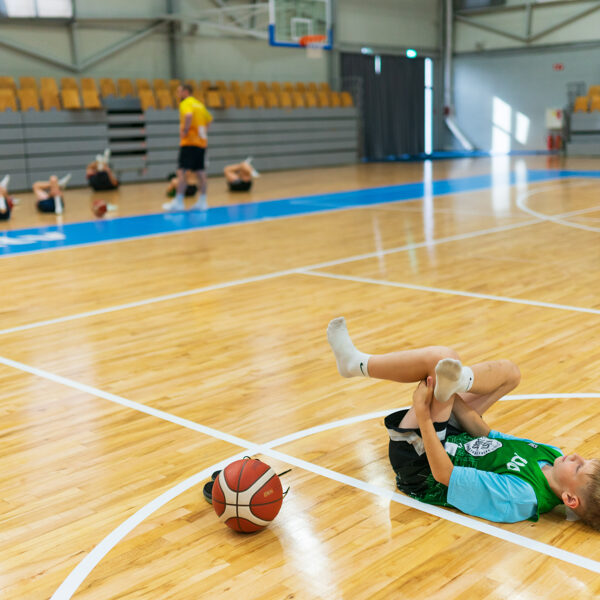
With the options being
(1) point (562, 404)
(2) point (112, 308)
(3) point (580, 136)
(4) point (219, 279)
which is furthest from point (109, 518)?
(3) point (580, 136)

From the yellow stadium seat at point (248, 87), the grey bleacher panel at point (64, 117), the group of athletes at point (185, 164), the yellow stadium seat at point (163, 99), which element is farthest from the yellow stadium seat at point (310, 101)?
the group of athletes at point (185, 164)

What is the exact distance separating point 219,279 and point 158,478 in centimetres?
372

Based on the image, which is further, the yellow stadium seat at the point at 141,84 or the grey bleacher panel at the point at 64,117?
the yellow stadium seat at the point at 141,84

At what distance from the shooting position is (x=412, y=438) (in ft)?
8.84

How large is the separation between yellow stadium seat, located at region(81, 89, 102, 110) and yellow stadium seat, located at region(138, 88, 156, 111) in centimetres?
109

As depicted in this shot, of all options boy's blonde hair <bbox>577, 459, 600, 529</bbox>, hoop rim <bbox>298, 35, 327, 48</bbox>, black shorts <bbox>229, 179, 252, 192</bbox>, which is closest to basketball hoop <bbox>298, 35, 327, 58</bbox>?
hoop rim <bbox>298, 35, 327, 48</bbox>

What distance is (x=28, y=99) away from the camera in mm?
15219

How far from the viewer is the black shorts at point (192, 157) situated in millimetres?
11211

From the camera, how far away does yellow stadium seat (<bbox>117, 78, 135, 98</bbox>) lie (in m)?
16.9

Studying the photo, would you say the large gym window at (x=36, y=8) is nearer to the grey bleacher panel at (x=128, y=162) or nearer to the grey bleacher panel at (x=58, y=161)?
the grey bleacher panel at (x=58, y=161)

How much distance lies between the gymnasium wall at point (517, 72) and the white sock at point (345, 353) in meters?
21.8

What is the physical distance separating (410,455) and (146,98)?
1548 centimetres

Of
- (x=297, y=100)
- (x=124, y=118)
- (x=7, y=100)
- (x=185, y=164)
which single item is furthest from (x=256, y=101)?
(x=185, y=164)

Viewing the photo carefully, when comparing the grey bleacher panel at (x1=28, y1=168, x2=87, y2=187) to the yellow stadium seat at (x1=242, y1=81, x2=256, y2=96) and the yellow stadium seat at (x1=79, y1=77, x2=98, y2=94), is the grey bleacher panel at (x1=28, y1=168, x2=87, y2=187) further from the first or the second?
the yellow stadium seat at (x1=242, y1=81, x2=256, y2=96)
